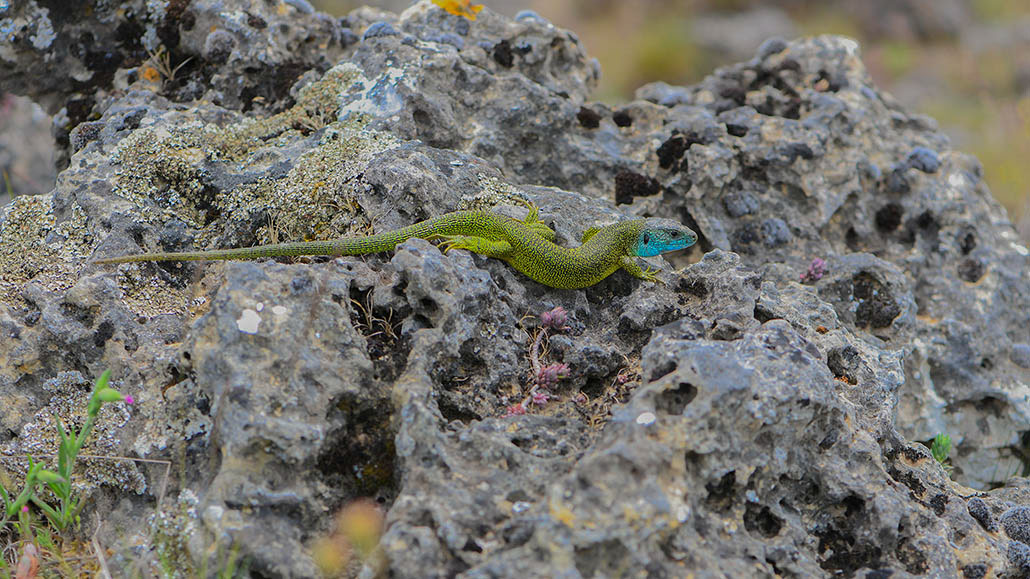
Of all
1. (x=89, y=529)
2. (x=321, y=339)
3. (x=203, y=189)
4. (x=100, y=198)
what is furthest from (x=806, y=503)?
(x=100, y=198)

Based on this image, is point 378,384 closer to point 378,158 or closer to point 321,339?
point 321,339

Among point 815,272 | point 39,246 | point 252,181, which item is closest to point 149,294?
point 39,246

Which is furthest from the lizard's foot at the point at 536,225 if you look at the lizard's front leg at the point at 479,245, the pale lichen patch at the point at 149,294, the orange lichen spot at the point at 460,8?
the orange lichen spot at the point at 460,8

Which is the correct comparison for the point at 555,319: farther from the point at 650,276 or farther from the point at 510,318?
the point at 650,276

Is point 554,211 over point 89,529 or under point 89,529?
over

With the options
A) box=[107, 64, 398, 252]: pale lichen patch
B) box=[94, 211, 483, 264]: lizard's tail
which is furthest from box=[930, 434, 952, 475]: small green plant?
box=[107, 64, 398, 252]: pale lichen patch

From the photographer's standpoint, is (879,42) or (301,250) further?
(879,42)

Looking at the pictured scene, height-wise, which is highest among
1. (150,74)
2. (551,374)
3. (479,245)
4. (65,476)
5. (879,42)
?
(879,42)
